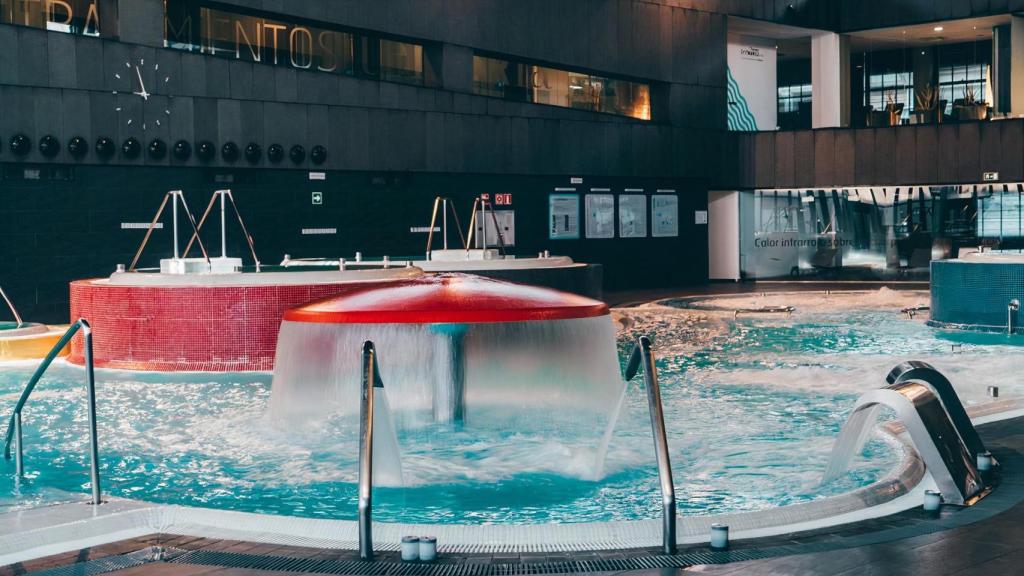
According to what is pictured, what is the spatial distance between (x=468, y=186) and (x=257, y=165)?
4.57 meters

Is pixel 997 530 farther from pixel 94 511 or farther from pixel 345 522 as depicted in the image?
pixel 94 511

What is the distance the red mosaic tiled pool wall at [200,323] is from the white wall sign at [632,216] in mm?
13674

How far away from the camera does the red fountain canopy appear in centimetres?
752

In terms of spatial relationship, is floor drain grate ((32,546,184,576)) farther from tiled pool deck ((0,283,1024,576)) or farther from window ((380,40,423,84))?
window ((380,40,423,84))

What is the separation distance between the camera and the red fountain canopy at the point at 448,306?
752cm

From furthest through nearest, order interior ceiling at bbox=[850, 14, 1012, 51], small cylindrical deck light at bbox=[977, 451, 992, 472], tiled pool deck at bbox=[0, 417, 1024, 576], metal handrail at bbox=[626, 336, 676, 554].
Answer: interior ceiling at bbox=[850, 14, 1012, 51] → small cylindrical deck light at bbox=[977, 451, 992, 472] → metal handrail at bbox=[626, 336, 676, 554] → tiled pool deck at bbox=[0, 417, 1024, 576]

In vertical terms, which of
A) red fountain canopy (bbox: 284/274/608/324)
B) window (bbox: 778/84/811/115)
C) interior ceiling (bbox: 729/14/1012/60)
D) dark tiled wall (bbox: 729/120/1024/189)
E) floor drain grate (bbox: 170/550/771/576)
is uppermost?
interior ceiling (bbox: 729/14/1012/60)

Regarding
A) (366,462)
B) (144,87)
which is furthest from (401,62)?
(366,462)

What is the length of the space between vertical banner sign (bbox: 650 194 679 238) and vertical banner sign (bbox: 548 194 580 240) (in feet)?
8.36

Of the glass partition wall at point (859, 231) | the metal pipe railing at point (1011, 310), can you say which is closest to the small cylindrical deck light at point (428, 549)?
the metal pipe railing at point (1011, 310)

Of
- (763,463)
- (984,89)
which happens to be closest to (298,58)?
(763,463)

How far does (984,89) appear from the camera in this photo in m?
30.8

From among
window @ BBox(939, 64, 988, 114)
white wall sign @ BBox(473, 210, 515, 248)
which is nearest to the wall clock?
white wall sign @ BBox(473, 210, 515, 248)

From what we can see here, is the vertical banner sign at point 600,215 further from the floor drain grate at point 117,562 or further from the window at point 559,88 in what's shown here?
the floor drain grate at point 117,562
